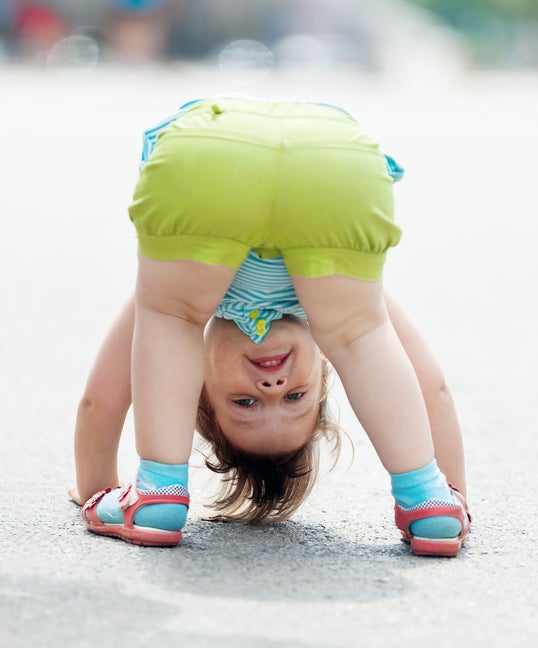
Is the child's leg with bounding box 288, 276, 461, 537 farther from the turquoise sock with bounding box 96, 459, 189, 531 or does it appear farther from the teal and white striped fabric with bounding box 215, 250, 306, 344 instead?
the turquoise sock with bounding box 96, 459, 189, 531

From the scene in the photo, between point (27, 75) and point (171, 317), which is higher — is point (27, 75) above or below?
below

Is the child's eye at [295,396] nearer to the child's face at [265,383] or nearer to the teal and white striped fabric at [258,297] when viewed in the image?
the child's face at [265,383]

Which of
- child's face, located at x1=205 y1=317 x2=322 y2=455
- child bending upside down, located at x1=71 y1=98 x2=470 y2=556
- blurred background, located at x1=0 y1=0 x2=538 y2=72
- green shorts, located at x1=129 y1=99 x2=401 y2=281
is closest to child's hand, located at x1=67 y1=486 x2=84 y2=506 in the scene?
child bending upside down, located at x1=71 y1=98 x2=470 y2=556

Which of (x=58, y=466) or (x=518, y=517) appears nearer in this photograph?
(x=518, y=517)

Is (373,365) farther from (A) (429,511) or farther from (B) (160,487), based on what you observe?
(B) (160,487)

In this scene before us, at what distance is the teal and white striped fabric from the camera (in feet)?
8.71

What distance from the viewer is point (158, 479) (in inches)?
106

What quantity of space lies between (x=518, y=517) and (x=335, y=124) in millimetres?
1127

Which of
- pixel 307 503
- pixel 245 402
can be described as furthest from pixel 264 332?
pixel 307 503

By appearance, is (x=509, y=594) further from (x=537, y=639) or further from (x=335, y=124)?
(x=335, y=124)

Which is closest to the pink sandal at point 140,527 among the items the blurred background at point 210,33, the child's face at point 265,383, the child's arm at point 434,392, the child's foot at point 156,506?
the child's foot at point 156,506

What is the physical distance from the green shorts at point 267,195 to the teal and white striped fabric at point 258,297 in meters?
0.07

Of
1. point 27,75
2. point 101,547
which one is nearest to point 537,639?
point 101,547

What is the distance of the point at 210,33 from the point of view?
93.5 ft
